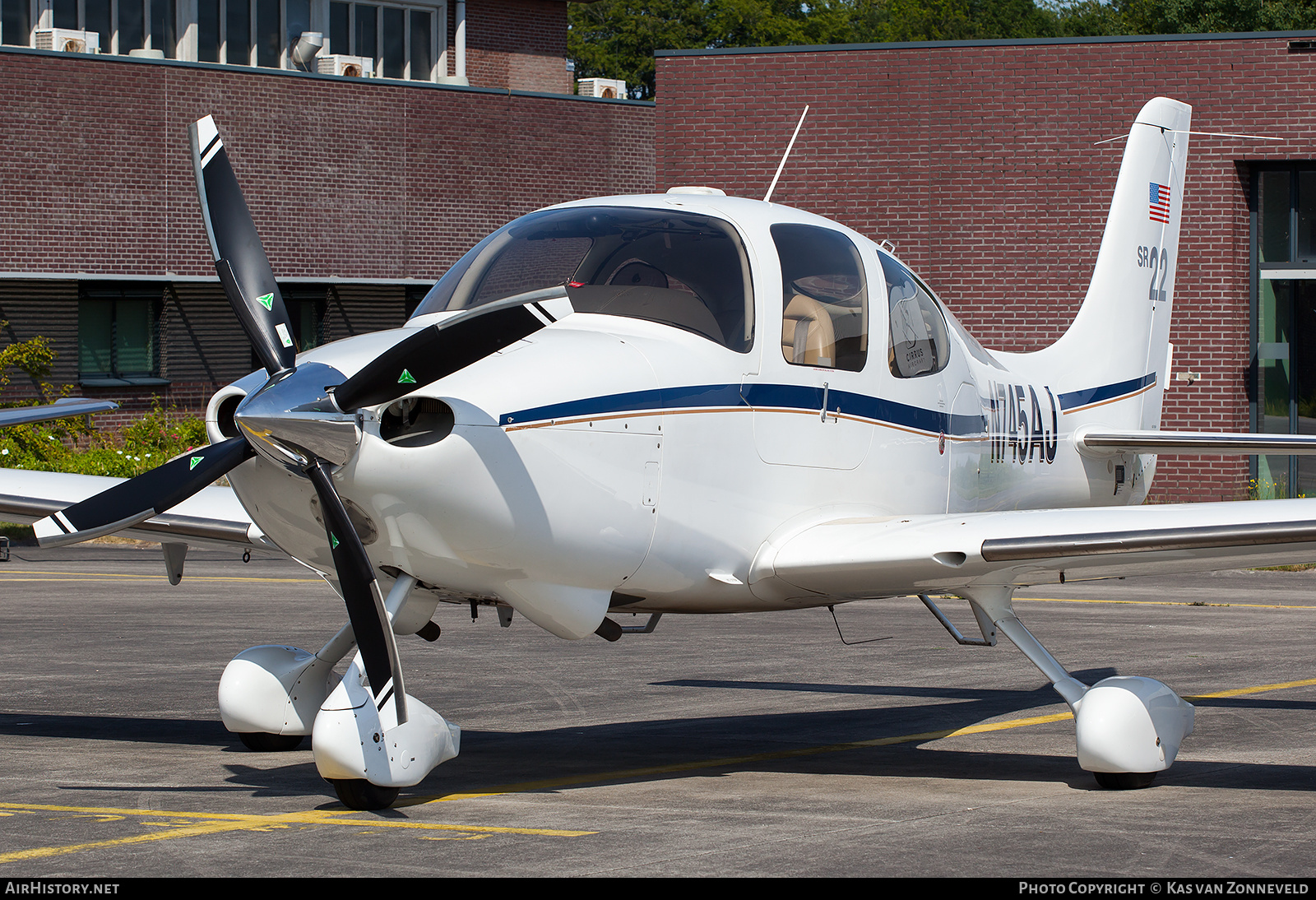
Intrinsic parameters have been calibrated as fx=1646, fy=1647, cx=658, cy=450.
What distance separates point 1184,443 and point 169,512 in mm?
6152

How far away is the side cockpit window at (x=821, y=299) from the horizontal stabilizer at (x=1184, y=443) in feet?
8.59

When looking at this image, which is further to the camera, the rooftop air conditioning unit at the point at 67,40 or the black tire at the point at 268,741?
the rooftop air conditioning unit at the point at 67,40

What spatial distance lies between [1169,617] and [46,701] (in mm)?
10625

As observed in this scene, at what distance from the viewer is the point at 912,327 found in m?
9.01

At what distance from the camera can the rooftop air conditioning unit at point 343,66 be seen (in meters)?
35.4

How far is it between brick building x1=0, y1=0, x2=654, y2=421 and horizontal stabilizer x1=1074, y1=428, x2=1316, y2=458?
21.8 metres

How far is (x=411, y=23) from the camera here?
39250 mm

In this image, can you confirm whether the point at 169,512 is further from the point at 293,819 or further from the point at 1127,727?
the point at 1127,727

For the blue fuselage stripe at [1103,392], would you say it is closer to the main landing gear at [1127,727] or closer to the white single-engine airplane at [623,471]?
the white single-engine airplane at [623,471]

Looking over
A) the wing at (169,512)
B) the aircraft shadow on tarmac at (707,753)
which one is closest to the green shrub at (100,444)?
the wing at (169,512)

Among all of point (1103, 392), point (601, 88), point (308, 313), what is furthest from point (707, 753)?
point (601, 88)

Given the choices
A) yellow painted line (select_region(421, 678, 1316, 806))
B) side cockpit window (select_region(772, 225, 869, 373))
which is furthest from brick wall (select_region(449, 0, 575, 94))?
side cockpit window (select_region(772, 225, 869, 373))

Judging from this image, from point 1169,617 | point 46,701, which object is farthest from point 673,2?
point 46,701

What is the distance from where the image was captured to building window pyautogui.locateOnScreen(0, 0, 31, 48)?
33.5 meters
